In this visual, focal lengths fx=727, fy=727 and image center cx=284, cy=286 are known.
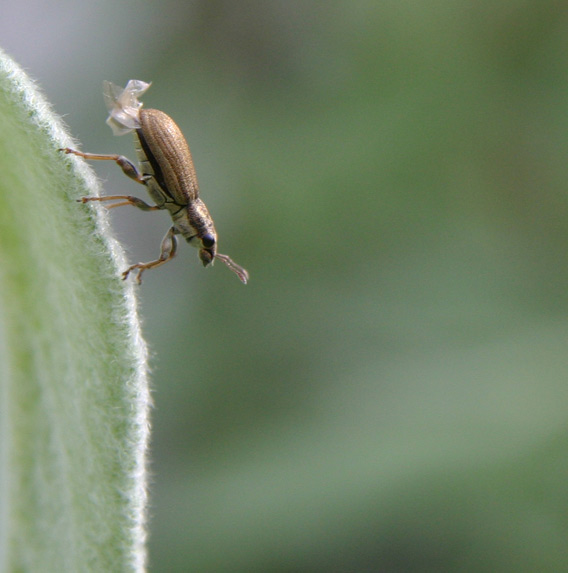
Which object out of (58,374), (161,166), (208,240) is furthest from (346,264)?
(58,374)

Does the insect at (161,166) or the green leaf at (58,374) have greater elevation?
the insect at (161,166)

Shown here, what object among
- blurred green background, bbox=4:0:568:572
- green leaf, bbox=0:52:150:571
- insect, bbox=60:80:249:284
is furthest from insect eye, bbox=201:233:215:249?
green leaf, bbox=0:52:150:571

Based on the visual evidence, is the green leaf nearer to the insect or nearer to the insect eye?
the insect

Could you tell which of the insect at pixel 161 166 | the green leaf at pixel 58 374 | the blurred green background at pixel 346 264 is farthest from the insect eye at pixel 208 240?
the green leaf at pixel 58 374

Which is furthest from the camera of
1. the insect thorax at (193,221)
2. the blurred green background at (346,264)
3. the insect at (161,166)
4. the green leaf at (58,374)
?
the blurred green background at (346,264)

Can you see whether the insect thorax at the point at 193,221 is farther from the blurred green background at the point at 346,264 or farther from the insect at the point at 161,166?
the blurred green background at the point at 346,264

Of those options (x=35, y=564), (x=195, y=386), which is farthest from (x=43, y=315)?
(x=195, y=386)

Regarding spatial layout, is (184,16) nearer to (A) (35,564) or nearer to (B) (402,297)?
(B) (402,297)
